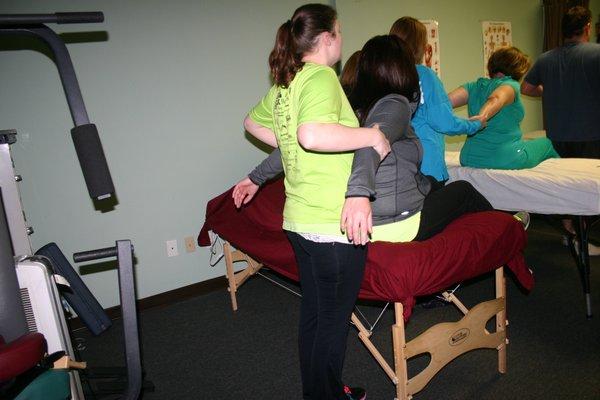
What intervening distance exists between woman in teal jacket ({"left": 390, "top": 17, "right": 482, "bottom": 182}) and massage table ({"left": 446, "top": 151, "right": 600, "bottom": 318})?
0.40 metres

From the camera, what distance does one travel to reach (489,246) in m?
1.51

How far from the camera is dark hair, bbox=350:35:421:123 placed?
132cm

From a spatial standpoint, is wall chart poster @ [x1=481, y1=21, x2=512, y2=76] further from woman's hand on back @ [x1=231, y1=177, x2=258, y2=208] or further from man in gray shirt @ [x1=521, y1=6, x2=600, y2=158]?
woman's hand on back @ [x1=231, y1=177, x2=258, y2=208]

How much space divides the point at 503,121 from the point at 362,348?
1.44 metres

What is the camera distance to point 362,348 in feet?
6.42

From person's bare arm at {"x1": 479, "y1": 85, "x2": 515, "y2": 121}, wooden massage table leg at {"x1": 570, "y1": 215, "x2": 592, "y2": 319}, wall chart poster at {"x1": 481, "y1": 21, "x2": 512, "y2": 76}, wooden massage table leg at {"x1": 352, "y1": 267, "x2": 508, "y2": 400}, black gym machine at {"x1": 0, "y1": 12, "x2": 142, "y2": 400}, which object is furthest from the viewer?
wall chart poster at {"x1": 481, "y1": 21, "x2": 512, "y2": 76}

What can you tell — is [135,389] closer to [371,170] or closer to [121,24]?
[371,170]

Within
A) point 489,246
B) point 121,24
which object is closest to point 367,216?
point 489,246

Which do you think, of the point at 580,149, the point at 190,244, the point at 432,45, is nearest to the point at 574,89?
the point at 580,149

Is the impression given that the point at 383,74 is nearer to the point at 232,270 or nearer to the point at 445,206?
the point at 445,206

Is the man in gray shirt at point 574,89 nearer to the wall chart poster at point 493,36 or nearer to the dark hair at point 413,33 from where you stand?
the dark hair at point 413,33

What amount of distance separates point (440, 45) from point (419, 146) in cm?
265

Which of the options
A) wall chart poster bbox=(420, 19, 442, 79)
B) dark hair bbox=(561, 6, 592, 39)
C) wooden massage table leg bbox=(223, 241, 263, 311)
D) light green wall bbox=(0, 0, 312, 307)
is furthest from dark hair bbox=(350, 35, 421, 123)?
wall chart poster bbox=(420, 19, 442, 79)

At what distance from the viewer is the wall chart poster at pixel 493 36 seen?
3883 mm
